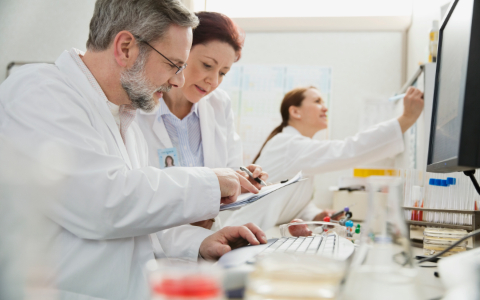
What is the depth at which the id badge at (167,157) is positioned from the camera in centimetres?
145

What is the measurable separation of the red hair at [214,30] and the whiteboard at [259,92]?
1.46 m

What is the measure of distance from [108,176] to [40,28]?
1286mm

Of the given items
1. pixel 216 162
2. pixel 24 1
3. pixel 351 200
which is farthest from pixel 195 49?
pixel 351 200

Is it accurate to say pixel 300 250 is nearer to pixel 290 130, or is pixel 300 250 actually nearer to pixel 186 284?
pixel 186 284

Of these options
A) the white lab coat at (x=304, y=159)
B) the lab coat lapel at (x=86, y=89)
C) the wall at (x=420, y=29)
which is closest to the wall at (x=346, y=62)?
the wall at (x=420, y=29)

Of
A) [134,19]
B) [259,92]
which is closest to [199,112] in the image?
[134,19]

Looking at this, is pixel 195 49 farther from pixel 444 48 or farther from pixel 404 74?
pixel 404 74

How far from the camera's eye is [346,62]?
113 inches

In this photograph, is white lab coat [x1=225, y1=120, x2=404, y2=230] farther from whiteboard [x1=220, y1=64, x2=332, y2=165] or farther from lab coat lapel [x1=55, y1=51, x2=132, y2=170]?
lab coat lapel [x1=55, y1=51, x2=132, y2=170]

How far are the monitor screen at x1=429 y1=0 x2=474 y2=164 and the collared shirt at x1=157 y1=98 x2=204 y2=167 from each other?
87 cm

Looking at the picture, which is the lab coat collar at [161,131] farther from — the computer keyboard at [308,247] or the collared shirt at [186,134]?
the computer keyboard at [308,247]

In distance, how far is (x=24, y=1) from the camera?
1673 mm

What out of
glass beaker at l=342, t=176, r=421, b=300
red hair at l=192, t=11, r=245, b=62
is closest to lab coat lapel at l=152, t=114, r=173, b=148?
red hair at l=192, t=11, r=245, b=62

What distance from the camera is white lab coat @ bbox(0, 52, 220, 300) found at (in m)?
0.73
